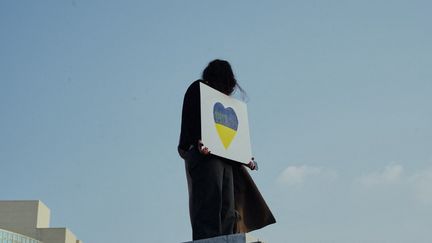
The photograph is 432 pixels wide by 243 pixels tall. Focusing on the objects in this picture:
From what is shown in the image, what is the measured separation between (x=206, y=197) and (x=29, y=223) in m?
73.9

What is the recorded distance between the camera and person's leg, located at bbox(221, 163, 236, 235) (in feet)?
16.4

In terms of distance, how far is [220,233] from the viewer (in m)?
4.86

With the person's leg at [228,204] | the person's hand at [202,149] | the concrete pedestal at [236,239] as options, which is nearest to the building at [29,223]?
the person's leg at [228,204]

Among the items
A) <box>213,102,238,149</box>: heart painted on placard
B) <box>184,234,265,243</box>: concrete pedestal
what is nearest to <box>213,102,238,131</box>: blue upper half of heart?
<box>213,102,238,149</box>: heart painted on placard

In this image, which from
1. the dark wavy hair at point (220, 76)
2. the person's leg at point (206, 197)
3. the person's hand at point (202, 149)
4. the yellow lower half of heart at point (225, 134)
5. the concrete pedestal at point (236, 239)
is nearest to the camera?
the concrete pedestal at point (236, 239)

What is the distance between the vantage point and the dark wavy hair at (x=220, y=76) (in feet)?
18.2

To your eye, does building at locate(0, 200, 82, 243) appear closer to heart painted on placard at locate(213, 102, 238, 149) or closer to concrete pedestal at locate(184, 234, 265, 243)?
heart painted on placard at locate(213, 102, 238, 149)

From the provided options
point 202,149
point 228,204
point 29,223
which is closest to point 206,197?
point 228,204

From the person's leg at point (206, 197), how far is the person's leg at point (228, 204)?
9 centimetres

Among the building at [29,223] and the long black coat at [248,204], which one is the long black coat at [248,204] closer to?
the long black coat at [248,204]

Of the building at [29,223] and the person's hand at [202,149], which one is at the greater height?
the building at [29,223]

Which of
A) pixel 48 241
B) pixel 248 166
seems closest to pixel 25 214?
pixel 48 241

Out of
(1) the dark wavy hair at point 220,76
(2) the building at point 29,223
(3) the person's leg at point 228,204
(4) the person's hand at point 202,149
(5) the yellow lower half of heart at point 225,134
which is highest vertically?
(2) the building at point 29,223

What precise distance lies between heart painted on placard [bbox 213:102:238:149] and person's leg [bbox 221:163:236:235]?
23cm
